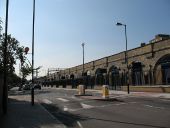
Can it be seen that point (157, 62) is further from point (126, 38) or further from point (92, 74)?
point (92, 74)

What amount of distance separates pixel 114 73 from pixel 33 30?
3860 centimetres

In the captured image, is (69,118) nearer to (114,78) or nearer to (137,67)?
(137,67)

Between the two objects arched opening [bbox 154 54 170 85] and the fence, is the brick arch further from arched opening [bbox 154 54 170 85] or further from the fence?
the fence

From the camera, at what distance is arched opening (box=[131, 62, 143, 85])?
171 ft

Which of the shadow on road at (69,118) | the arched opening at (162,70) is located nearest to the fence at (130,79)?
the arched opening at (162,70)

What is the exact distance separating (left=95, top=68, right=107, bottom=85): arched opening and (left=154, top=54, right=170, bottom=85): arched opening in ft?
73.6

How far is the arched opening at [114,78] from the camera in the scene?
2418 inches

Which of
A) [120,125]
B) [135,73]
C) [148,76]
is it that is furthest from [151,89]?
[120,125]

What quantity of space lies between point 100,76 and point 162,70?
27593mm

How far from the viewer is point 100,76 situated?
72.9m

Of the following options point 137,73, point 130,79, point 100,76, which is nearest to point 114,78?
point 130,79


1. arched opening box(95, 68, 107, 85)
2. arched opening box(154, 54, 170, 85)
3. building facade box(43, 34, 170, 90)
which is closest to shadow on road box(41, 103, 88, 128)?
arched opening box(154, 54, 170, 85)

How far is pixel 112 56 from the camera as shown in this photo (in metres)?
66.7

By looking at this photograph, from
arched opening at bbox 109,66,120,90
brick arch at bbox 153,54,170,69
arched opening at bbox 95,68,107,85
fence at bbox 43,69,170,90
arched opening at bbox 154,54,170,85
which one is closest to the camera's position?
arched opening at bbox 154,54,170,85
